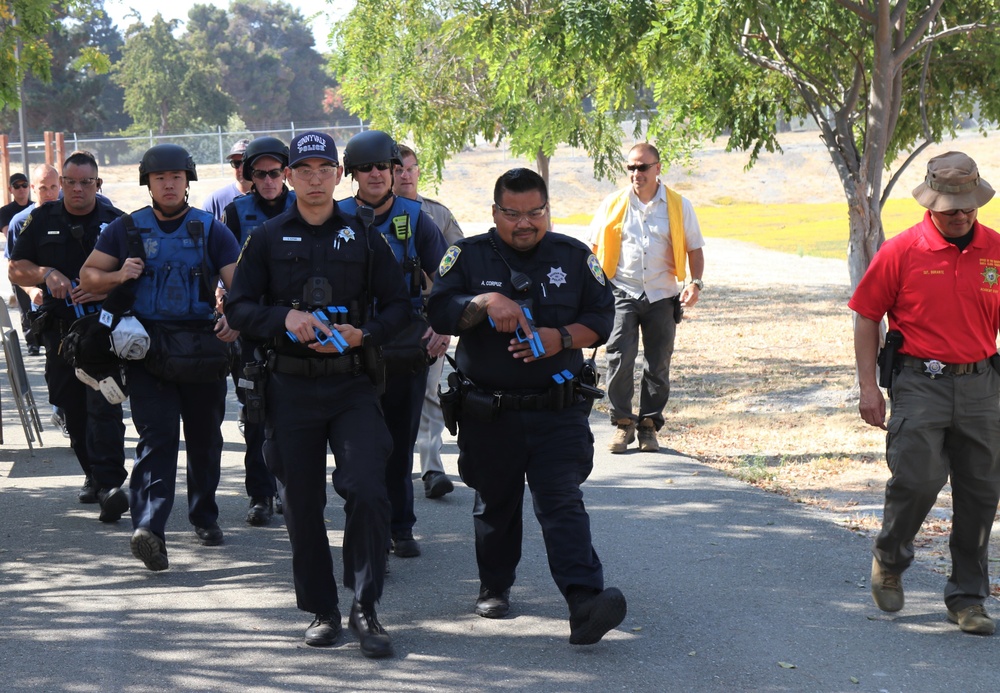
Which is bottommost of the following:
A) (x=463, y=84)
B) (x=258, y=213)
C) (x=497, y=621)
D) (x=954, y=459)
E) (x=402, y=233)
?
(x=497, y=621)

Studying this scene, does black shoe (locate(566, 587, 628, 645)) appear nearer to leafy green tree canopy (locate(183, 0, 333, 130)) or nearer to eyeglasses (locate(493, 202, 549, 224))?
eyeglasses (locate(493, 202, 549, 224))

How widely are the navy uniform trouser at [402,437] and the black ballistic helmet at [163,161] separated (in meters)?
1.50

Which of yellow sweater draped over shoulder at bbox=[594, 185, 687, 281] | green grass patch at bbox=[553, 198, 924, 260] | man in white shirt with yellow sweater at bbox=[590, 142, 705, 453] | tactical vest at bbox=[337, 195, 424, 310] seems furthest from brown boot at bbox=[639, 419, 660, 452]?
green grass patch at bbox=[553, 198, 924, 260]

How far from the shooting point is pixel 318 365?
17.0 feet

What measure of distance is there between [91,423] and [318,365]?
293 centimetres

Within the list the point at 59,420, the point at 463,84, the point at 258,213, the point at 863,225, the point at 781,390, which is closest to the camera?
the point at 258,213

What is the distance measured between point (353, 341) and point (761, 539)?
278 centimetres

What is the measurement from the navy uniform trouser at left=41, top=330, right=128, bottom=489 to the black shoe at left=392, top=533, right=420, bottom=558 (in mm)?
1967

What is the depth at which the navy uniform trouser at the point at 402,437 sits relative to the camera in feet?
21.2

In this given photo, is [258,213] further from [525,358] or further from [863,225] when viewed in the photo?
[863,225]

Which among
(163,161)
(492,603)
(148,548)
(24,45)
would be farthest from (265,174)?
(24,45)

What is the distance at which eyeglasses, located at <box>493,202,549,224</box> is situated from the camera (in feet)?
17.3

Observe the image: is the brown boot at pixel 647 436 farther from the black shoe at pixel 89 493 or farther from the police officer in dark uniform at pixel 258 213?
the black shoe at pixel 89 493

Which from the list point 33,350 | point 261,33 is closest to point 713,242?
point 33,350
